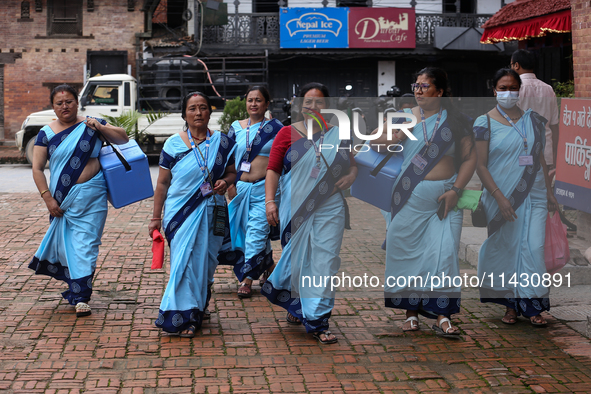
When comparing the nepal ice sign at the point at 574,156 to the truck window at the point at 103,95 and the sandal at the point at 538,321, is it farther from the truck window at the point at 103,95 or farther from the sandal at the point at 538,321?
the truck window at the point at 103,95

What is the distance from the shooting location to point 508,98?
4.92m

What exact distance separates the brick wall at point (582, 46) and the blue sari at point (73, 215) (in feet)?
15.8

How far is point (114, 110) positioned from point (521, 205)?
13253 mm

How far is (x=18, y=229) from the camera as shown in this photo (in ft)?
28.6

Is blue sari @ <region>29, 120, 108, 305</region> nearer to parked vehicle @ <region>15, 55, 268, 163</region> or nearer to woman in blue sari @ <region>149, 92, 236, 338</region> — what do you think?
woman in blue sari @ <region>149, 92, 236, 338</region>

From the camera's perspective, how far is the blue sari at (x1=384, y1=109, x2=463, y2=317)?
15.2 ft

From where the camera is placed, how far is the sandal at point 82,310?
5.18 metres

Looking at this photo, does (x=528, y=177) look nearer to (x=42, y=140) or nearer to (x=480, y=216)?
(x=480, y=216)

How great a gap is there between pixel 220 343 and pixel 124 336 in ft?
2.25

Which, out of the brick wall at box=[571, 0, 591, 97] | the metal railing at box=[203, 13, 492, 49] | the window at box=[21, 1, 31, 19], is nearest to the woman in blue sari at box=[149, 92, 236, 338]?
the brick wall at box=[571, 0, 591, 97]

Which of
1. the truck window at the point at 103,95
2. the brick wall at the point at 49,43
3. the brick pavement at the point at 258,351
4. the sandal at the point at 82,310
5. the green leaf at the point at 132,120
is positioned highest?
the brick wall at the point at 49,43

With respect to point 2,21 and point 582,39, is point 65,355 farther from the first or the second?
point 2,21

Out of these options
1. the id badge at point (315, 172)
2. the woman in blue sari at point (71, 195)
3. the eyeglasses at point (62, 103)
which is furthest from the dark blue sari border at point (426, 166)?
the eyeglasses at point (62, 103)

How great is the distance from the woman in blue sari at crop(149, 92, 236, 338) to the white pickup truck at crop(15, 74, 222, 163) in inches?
454
